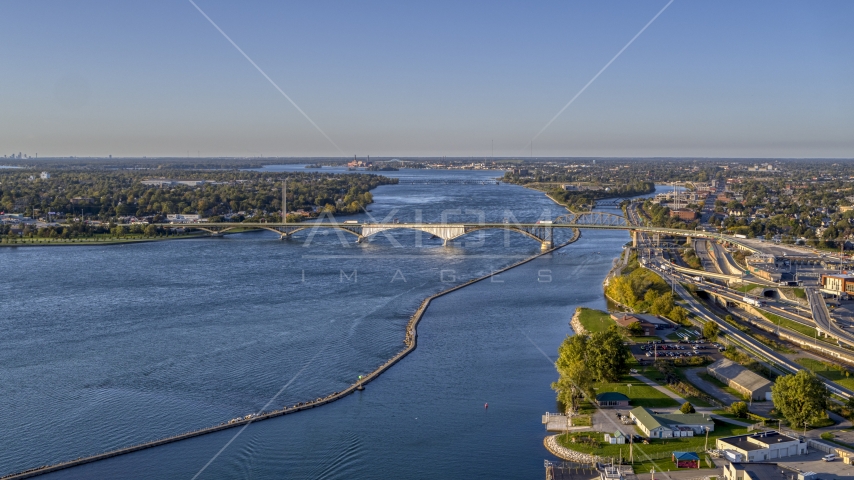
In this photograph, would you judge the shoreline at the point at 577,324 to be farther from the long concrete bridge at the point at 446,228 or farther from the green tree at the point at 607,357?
the long concrete bridge at the point at 446,228

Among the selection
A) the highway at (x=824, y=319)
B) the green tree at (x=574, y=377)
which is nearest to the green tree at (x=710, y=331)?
the highway at (x=824, y=319)

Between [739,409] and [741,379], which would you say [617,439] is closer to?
[739,409]

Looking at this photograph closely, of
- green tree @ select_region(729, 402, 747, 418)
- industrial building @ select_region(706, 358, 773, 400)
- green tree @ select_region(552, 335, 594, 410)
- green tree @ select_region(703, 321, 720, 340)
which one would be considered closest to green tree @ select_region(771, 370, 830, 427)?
green tree @ select_region(729, 402, 747, 418)

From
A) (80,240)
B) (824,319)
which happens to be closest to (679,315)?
(824,319)

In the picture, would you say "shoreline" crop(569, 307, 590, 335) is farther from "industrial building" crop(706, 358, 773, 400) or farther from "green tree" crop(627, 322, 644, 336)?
"industrial building" crop(706, 358, 773, 400)

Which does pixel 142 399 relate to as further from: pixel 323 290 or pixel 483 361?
pixel 323 290

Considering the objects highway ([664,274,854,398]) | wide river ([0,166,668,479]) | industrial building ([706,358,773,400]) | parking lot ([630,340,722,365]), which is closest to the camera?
wide river ([0,166,668,479])

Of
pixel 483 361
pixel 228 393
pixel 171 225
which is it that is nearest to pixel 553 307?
pixel 483 361
